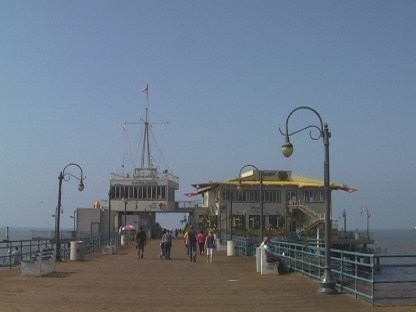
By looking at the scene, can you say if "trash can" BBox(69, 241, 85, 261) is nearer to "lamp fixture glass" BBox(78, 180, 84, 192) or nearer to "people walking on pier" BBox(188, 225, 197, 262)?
"people walking on pier" BBox(188, 225, 197, 262)

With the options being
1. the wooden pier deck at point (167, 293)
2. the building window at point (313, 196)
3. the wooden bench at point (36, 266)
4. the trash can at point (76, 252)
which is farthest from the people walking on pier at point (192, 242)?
the building window at point (313, 196)

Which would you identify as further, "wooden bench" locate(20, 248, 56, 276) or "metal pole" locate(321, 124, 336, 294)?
"wooden bench" locate(20, 248, 56, 276)

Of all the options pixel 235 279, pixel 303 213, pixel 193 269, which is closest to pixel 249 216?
pixel 303 213

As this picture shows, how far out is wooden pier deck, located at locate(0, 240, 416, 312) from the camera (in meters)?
13.6

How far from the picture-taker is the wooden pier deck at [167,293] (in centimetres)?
1360

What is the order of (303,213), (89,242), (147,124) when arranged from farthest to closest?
(147,124) < (303,213) < (89,242)

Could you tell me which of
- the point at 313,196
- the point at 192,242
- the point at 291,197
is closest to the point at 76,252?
the point at 192,242

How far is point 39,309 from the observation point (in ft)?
43.0

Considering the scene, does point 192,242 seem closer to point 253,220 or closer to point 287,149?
point 287,149

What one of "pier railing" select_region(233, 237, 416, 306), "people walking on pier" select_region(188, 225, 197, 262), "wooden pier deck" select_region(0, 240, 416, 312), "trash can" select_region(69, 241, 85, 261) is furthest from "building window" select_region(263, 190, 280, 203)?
"wooden pier deck" select_region(0, 240, 416, 312)

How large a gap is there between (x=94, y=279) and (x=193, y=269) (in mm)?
6131

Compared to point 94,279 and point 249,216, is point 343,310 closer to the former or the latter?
point 94,279

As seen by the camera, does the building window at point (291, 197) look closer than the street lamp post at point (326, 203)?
No

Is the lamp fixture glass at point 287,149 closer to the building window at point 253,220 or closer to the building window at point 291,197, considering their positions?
the building window at point 253,220
